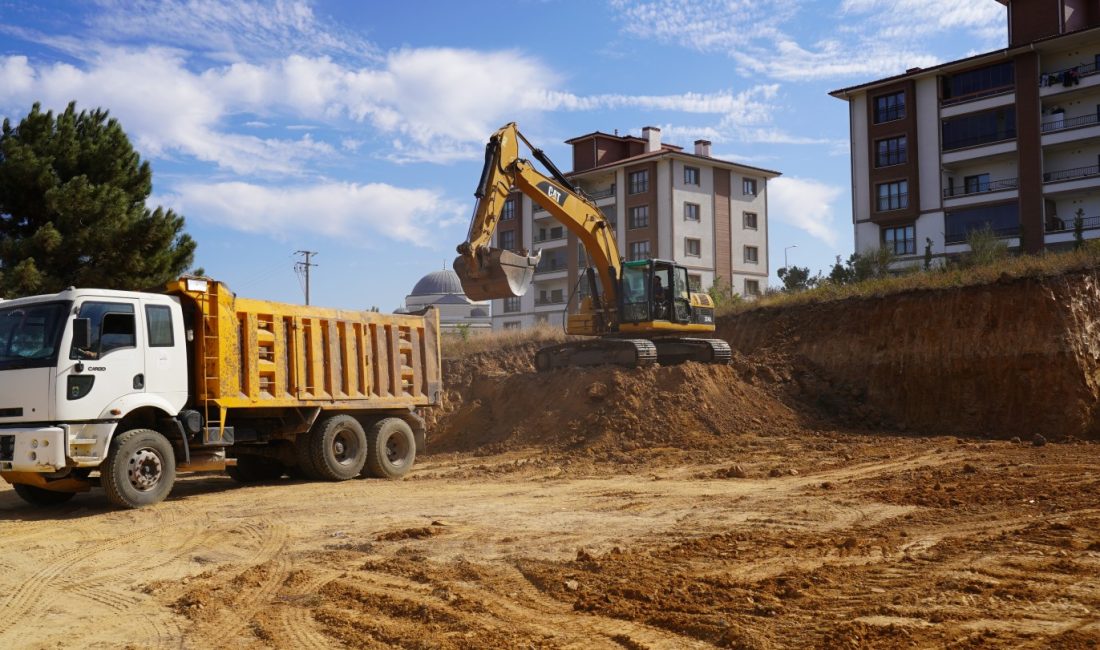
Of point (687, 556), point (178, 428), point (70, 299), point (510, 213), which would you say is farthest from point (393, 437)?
point (510, 213)

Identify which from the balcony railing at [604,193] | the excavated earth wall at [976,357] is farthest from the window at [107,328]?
the balcony railing at [604,193]

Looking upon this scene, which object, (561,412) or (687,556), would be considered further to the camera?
(561,412)

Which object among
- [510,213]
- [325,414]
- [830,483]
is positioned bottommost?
[830,483]

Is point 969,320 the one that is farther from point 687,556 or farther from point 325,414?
point 687,556

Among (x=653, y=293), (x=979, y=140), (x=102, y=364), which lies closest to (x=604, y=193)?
(x=979, y=140)

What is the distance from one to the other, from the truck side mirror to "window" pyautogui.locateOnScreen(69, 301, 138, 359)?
0.05 meters

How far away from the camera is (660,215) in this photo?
211 feet

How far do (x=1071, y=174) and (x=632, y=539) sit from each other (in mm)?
46069

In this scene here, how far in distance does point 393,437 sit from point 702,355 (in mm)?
9862

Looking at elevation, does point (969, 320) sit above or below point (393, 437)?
above

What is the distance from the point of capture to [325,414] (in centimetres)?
1617

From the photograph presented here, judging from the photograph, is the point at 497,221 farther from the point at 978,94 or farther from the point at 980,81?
the point at 980,81

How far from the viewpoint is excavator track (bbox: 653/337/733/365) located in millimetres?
24484

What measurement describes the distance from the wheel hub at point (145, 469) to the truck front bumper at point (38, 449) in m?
0.95
